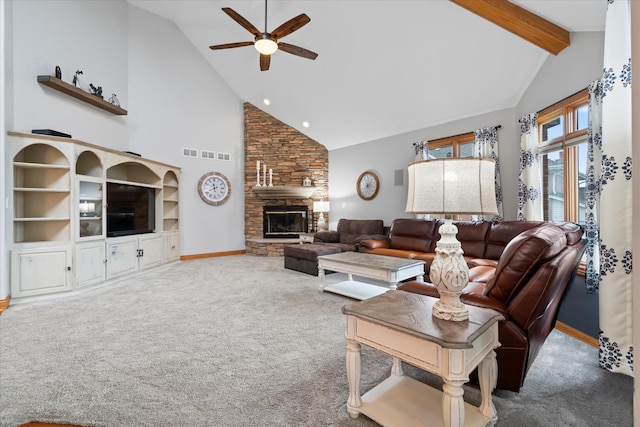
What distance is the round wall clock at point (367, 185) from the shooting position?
6.31 metres

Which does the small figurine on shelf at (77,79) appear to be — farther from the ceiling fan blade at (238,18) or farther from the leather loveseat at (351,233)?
the leather loveseat at (351,233)

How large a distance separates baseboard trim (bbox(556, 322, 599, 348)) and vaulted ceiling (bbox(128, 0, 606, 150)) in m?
2.69

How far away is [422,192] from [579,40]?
3041mm

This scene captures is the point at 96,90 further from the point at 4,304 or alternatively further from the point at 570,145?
the point at 570,145

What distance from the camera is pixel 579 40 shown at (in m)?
2.91

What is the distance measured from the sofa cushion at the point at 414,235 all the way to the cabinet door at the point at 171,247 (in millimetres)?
4297

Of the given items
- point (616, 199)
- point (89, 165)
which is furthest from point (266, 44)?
point (616, 199)

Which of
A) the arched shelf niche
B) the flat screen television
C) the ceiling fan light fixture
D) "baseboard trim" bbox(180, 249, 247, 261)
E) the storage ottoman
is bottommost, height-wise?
"baseboard trim" bbox(180, 249, 247, 261)

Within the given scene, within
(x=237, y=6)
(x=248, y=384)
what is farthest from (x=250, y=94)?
(x=248, y=384)

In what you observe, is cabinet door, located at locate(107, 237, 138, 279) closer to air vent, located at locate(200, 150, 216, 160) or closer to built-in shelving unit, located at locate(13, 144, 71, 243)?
built-in shelving unit, located at locate(13, 144, 71, 243)

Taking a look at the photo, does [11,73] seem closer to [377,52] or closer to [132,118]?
[132,118]

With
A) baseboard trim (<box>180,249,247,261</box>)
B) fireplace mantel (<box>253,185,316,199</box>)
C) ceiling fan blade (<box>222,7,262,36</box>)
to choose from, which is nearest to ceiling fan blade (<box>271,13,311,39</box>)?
ceiling fan blade (<box>222,7,262,36</box>)

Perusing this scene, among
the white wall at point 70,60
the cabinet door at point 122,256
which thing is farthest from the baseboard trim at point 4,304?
the white wall at point 70,60

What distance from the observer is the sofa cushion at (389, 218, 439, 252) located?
4676 mm
